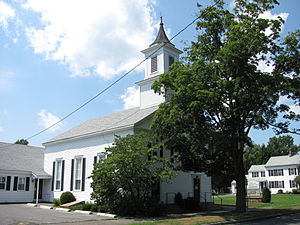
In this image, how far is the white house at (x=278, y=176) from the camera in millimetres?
64312

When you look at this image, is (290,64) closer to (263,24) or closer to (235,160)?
(263,24)

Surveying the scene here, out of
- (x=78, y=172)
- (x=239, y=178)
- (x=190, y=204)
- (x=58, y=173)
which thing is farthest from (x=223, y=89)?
(x=58, y=173)

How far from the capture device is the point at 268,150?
97125 mm

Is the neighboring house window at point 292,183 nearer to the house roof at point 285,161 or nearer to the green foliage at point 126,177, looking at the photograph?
the house roof at point 285,161

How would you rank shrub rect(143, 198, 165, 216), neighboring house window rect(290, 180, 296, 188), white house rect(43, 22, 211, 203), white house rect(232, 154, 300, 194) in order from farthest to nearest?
1. white house rect(232, 154, 300, 194)
2. neighboring house window rect(290, 180, 296, 188)
3. white house rect(43, 22, 211, 203)
4. shrub rect(143, 198, 165, 216)

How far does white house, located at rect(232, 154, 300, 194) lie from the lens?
211ft

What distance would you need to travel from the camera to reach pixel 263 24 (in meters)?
19.8

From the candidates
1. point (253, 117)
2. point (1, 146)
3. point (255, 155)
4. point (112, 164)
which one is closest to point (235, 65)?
point (253, 117)

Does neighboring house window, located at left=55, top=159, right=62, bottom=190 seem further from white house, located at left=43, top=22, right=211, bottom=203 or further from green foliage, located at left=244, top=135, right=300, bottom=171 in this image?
green foliage, located at left=244, top=135, right=300, bottom=171

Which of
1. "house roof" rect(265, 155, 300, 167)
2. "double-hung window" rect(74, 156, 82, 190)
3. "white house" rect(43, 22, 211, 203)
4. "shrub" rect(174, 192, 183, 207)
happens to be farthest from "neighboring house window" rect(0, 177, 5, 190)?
"house roof" rect(265, 155, 300, 167)

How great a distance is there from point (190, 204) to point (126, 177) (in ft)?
22.8

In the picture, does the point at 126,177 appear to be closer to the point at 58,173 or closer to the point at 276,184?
the point at 58,173

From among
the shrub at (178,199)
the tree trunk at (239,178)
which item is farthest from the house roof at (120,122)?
the tree trunk at (239,178)

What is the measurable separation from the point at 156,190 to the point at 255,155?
80082 mm
